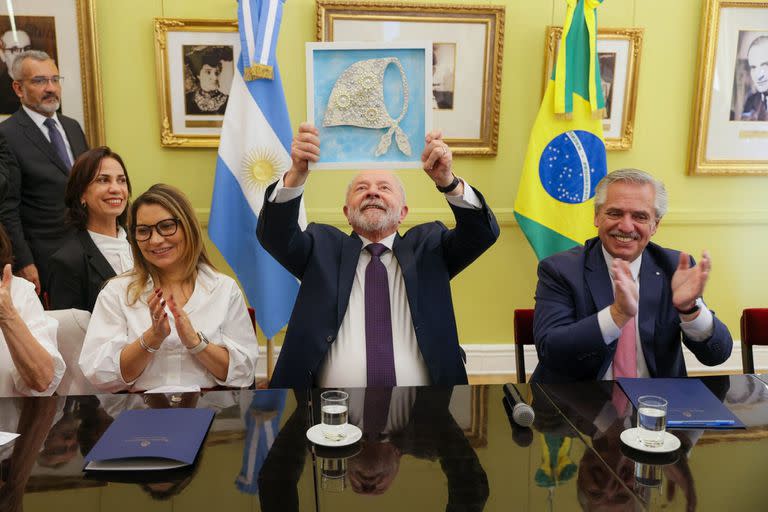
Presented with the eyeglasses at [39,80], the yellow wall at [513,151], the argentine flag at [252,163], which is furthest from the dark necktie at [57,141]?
the argentine flag at [252,163]

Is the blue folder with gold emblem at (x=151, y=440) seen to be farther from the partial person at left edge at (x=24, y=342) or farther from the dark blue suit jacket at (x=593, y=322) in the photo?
the dark blue suit jacket at (x=593, y=322)

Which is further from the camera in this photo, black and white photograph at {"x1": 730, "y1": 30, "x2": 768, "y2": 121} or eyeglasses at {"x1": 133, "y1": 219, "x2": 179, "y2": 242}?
black and white photograph at {"x1": 730, "y1": 30, "x2": 768, "y2": 121}

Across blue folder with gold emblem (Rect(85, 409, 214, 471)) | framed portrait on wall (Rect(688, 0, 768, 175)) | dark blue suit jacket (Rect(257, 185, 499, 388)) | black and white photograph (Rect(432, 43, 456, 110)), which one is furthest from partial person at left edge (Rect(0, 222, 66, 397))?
framed portrait on wall (Rect(688, 0, 768, 175))

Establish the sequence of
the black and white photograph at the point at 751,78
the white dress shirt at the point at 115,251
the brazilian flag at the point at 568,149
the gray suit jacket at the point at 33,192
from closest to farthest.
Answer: the white dress shirt at the point at 115,251, the gray suit jacket at the point at 33,192, the brazilian flag at the point at 568,149, the black and white photograph at the point at 751,78

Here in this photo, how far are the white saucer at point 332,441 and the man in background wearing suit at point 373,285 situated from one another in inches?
30.9

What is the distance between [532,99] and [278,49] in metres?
1.67

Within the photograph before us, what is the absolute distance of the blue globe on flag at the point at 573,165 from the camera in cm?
371

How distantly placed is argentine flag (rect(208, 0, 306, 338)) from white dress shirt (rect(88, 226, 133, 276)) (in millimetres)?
753

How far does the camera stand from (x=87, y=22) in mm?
3771

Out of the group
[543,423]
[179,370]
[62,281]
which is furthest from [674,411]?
[62,281]

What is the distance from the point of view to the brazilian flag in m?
3.67

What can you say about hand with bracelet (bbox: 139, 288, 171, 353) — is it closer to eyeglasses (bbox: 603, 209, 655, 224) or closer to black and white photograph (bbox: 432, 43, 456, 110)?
eyeglasses (bbox: 603, 209, 655, 224)

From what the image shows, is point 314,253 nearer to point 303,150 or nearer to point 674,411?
point 303,150

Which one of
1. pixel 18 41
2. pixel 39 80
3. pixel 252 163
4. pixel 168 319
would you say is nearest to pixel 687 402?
pixel 168 319
